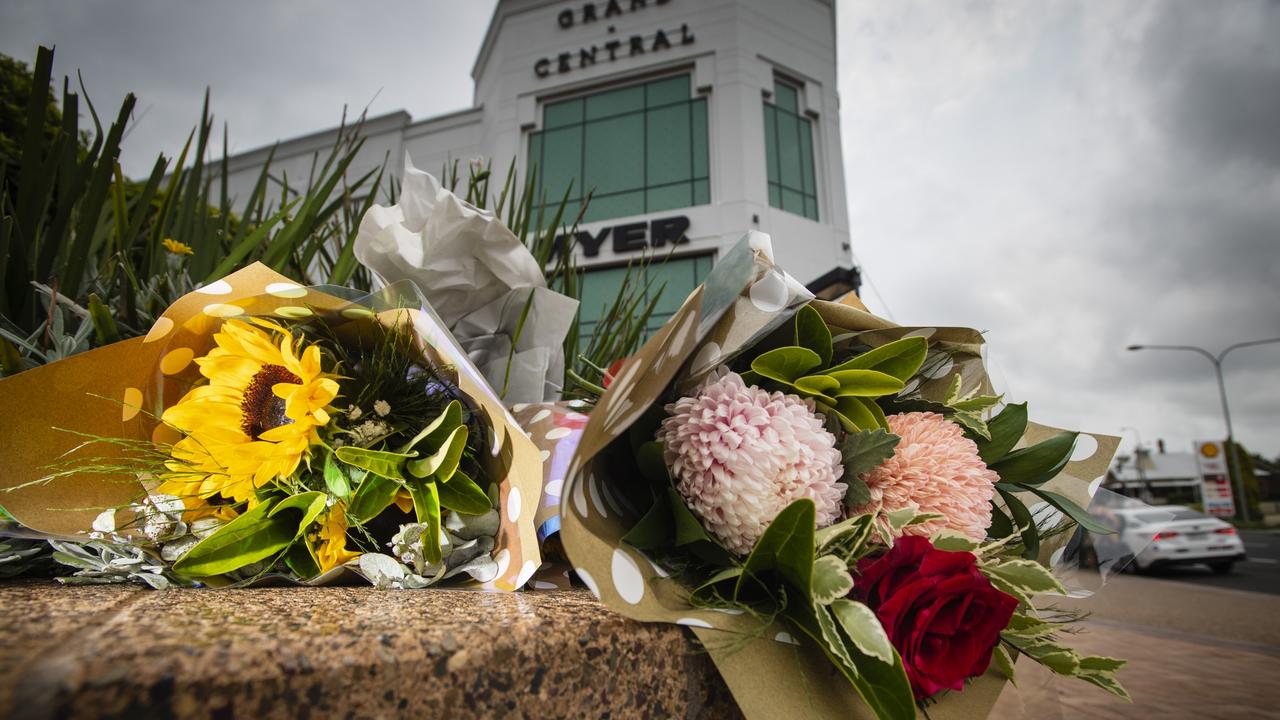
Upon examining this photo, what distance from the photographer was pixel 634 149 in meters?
8.80

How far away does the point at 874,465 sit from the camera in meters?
0.52

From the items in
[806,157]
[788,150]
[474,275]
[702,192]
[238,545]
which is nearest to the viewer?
[238,545]

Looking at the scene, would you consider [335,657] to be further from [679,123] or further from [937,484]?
[679,123]

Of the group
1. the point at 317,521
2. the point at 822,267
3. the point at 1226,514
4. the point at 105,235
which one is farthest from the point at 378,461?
the point at 1226,514

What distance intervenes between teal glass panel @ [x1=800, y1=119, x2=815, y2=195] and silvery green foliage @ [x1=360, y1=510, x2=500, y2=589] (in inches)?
356

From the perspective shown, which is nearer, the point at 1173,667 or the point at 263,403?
the point at 263,403

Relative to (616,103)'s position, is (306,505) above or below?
below

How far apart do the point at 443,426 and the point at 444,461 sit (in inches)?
1.3

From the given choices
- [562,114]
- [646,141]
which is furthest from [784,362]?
[562,114]

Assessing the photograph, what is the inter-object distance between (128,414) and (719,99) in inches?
348

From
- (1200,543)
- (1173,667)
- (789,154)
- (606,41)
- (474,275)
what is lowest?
(1200,543)

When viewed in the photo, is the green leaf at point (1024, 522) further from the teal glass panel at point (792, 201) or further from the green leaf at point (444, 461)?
the teal glass panel at point (792, 201)

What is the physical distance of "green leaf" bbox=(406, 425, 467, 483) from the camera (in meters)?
0.52

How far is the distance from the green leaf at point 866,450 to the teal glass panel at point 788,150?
28.8ft
